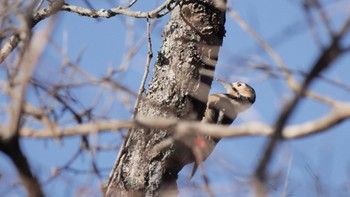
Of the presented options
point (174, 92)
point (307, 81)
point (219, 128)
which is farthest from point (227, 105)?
point (307, 81)

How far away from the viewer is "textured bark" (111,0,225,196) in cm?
379

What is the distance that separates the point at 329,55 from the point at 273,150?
0.28 meters

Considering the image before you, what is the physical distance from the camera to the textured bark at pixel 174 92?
379cm

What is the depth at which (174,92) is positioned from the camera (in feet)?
12.7

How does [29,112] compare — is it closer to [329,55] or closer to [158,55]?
[329,55]

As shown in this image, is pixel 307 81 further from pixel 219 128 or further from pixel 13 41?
pixel 13 41

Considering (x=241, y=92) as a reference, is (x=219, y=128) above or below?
above

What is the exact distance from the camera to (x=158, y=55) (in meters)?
3.98

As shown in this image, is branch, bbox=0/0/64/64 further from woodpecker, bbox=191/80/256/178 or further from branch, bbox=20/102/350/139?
branch, bbox=20/102/350/139

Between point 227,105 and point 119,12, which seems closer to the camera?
point 119,12

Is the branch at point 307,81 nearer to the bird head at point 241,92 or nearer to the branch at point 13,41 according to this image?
the branch at point 13,41

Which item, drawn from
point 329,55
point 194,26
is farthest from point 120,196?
point 329,55

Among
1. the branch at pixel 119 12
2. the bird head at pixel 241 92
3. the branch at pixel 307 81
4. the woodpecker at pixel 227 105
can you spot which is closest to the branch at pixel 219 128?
the branch at pixel 307 81

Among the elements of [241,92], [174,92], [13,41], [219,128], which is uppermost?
[219,128]
